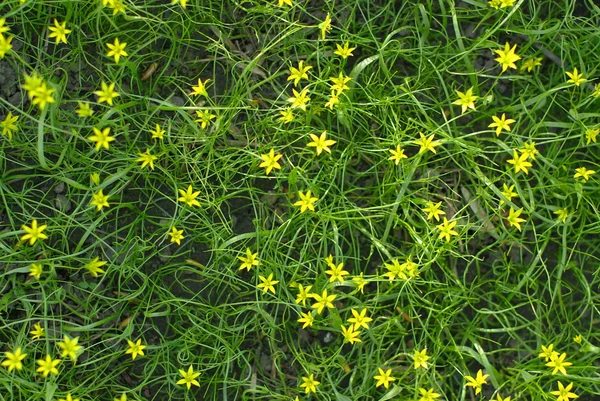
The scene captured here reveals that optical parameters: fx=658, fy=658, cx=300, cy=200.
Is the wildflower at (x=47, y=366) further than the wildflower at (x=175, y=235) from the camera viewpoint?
No

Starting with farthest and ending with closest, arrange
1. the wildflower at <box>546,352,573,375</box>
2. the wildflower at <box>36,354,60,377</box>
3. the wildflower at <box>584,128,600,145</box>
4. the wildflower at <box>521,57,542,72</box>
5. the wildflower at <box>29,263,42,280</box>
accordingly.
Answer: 1. the wildflower at <box>521,57,542,72</box>
2. the wildflower at <box>584,128,600,145</box>
3. the wildflower at <box>546,352,573,375</box>
4. the wildflower at <box>29,263,42,280</box>
5. the wildflower at <box>36,354,60,377</box>

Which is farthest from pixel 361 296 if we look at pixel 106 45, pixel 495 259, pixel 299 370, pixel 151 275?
pixel 106 45

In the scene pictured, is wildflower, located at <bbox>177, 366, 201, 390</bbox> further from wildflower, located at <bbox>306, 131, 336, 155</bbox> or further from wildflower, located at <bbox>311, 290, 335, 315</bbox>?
wildflower, located at <bbox>306, 131, 336, 155</bbox>

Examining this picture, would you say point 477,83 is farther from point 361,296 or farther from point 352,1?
point 361,296

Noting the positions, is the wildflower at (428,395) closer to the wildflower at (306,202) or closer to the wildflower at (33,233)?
the wildflower at (306,202)

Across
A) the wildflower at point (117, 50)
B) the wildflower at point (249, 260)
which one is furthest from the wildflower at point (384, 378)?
the wildflower at point (117, 50)

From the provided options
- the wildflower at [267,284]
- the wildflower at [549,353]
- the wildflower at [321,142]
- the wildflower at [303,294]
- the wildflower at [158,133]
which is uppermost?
the wildflower at [158,133]

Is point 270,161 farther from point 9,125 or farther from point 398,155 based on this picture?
point 9,125

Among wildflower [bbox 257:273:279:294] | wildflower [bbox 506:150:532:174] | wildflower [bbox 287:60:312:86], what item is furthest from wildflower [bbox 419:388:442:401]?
wildflower [bbox 287:60:312:86]
